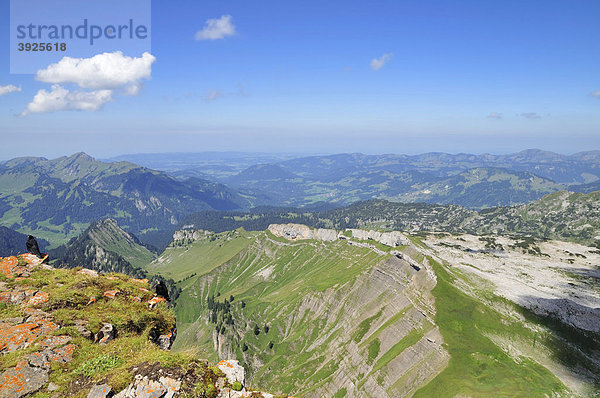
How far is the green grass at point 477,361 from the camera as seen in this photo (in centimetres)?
7975

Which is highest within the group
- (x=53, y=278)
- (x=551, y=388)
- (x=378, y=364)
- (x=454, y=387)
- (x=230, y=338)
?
(x=53, y=278)

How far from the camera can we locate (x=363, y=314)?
505ft

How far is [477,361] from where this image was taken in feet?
303

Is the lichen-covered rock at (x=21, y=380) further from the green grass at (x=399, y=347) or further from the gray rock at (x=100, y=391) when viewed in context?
the green grass at (x=399, y=347)

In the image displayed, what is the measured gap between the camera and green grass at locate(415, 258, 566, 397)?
7975cm

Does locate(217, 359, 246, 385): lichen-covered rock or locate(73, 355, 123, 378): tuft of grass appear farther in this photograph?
locate(217, 359, 246, 385): lichen-covered rock

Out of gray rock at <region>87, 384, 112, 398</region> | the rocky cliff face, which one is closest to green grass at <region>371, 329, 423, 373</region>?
the rocky cliff face

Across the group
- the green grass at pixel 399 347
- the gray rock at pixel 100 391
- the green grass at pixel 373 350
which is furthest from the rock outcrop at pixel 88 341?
the green grass at pixel 373 350

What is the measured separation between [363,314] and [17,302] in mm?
150869

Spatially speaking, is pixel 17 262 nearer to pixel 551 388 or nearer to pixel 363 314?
pixel 551 388

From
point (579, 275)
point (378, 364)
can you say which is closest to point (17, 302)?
point (378, 364)

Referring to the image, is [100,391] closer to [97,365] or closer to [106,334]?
[97,365]

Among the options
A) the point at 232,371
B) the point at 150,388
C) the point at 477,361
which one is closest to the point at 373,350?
the point at 477,361

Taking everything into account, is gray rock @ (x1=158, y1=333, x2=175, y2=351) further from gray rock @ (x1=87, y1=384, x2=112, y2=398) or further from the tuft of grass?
gray rock @ (x1=87, y1=384, x2=112, y2=398)
